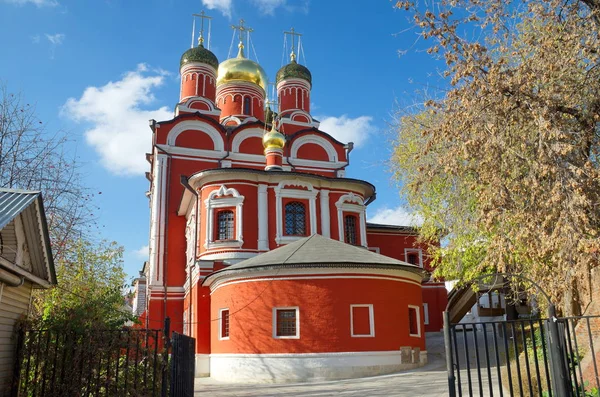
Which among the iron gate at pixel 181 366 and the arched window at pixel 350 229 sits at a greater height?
the arched window at pixel 350 229

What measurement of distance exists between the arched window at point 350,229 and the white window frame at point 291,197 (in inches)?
71.5

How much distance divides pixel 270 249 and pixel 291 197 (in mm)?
2456

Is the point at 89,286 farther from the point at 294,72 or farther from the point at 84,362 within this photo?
the point at 294,72

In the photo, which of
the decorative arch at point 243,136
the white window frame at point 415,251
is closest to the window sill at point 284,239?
the decorative arch at point 243,136

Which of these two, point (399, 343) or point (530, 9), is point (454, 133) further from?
point (399, 343)

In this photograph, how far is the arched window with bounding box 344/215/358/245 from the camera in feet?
74.6

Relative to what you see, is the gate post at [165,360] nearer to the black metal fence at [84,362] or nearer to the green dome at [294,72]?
the black metal fence at [84,362]

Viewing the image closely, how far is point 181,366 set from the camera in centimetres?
772

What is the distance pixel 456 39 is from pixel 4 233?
778cm

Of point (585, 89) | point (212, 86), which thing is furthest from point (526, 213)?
point (212, 86)

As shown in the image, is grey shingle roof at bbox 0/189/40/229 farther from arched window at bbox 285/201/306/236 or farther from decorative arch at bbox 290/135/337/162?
decorative arch at bbox 290/135/337/162

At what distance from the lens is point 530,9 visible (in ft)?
28.5

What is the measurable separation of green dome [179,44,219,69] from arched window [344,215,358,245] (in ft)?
44.9

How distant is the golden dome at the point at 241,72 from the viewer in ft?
101
